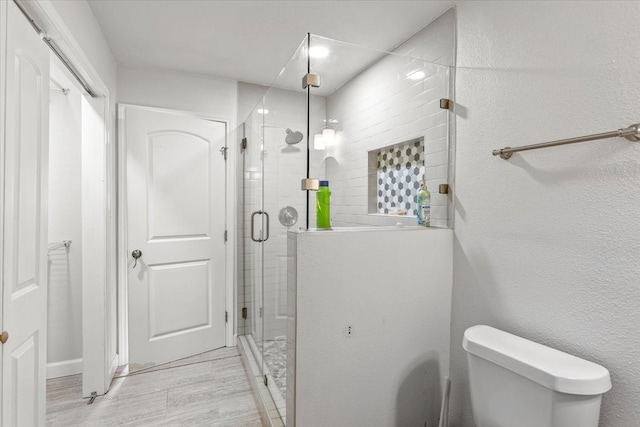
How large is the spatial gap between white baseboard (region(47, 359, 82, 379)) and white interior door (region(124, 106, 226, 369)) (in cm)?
40

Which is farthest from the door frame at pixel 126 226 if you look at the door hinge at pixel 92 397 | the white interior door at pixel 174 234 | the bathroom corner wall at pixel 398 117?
the bathroom corner wall at pixel 398 117

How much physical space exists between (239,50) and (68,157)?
5.02 feet

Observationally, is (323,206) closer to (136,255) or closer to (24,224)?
(24,224)

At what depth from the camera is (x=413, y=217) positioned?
186 cm

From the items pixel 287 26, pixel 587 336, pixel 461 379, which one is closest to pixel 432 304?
pixel 461 379

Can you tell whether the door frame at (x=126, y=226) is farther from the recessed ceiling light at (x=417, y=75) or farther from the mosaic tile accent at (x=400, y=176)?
the recessed ceiling light at (x=417, y=75)

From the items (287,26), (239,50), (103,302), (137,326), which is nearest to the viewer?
(287,26)

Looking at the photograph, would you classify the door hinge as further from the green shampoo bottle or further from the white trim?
the green shampoo bottle

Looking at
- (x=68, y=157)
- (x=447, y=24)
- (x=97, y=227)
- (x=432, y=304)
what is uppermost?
(x=447, y=24)

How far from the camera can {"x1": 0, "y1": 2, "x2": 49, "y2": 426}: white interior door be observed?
104 centimetres

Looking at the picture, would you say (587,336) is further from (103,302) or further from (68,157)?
(68,157)

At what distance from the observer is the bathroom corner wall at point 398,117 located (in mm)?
1774

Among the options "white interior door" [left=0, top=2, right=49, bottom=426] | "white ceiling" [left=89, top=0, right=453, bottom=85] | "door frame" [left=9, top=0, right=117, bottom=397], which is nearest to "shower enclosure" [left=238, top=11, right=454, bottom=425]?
"white ceiling" [left=89, top=0, right=453, bottom=85]

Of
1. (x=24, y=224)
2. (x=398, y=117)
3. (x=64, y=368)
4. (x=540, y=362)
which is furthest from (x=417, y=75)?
(x=64, y=368)
